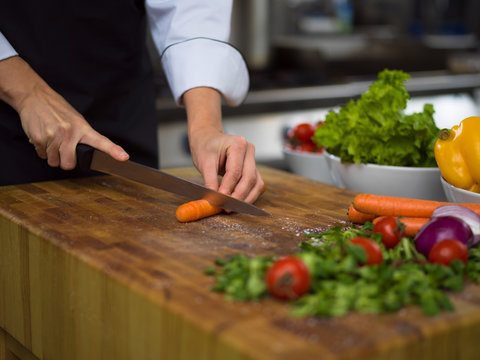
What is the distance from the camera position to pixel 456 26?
191 inches

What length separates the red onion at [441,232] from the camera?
2.97 ft

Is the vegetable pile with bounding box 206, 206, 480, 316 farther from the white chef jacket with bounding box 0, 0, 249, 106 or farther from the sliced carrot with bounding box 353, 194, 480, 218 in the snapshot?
the white chef jacket with bounding box 0, 0, 249, 106

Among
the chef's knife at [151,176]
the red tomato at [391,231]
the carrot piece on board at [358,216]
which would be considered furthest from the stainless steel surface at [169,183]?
the red tomato at [391,231]

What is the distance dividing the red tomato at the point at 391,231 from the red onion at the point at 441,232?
32 mm

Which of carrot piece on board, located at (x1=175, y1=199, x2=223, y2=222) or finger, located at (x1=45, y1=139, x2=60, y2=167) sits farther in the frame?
finger, located at (x1=45, y1=139, x2=60, y2=167)

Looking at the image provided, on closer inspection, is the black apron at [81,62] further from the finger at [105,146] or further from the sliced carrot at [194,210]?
the sliced carrot at [194,210]

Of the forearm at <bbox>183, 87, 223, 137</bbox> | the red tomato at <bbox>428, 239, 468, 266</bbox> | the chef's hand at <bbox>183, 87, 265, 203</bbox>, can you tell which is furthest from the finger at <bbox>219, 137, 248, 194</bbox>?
the red tomato at <bbox>428, 239, 468, 266</bbox>

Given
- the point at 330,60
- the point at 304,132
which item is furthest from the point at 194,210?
the point at 330,60

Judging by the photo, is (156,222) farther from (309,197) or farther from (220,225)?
(309,197)

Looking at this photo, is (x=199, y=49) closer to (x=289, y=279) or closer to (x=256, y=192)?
(x=256, y=192)

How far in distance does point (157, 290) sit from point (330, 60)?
3321 millimetres

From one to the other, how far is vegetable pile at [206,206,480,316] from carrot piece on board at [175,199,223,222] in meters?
0.21

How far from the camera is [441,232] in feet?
2.99

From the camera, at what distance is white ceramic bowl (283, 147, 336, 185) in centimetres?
160
